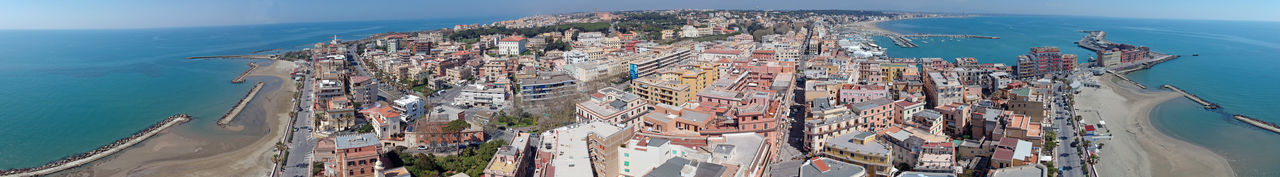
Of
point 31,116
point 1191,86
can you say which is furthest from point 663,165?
point 1191,86

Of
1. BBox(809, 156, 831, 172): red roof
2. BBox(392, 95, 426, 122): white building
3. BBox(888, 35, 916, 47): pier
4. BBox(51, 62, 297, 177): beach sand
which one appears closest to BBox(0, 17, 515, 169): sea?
BBox(51, 62, 297, 177): beach sand

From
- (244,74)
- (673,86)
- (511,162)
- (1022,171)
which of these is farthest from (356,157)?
(244,74)

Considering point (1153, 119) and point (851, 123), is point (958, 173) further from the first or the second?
point (1153, 119)

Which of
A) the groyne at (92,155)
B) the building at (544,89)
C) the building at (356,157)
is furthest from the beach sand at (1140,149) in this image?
the groyne at (92,155)

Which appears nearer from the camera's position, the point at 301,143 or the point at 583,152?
the point at 583,152

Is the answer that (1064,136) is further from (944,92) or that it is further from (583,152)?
(583,152)

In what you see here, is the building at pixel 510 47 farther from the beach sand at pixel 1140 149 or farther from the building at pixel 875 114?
the beach sand at pixel 1140 149
